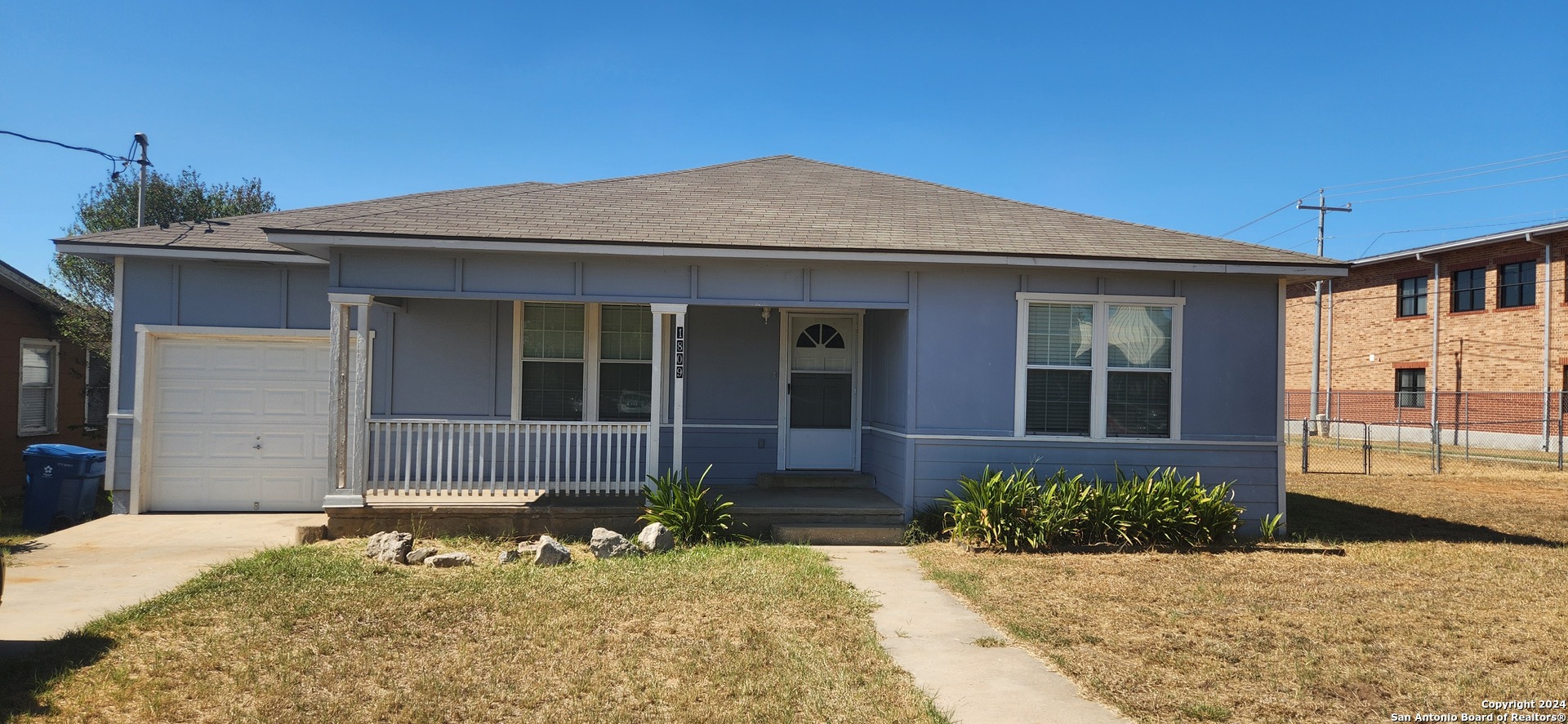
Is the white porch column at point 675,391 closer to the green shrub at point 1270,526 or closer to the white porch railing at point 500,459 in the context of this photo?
the white porch railing at point 500,459

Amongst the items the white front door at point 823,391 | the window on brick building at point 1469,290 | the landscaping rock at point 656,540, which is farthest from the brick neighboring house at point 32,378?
the window on brick building at point 1469,290

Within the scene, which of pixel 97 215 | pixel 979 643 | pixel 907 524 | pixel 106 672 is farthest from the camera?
pixel 97 215

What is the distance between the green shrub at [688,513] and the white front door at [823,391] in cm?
214

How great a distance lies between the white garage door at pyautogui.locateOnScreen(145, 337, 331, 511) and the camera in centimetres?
1036

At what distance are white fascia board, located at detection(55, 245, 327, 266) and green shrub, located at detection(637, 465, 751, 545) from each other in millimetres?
4492

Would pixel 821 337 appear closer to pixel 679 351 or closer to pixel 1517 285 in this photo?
pixel 679 351

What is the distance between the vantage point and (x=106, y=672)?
487cm

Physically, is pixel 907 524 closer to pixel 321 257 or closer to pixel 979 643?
pixel 979 643

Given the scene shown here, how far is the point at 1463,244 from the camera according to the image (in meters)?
25.3

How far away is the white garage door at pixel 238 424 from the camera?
1036 cm

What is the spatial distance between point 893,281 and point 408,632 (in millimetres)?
5671

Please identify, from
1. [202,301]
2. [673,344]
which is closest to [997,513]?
[673,344]

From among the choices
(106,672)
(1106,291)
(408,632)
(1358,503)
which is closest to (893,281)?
(1106,291)

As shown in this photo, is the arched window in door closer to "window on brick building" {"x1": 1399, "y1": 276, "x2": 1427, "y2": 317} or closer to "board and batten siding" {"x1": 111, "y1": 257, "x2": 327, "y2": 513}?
"board and batten siding" {"x1": 111, "y1": 257, "x2": 327, "y2": 513}
